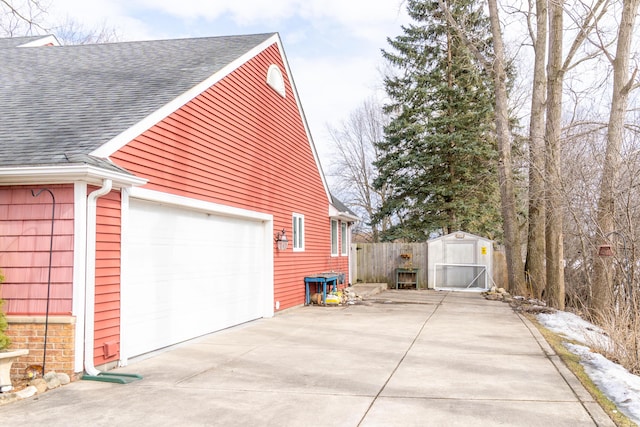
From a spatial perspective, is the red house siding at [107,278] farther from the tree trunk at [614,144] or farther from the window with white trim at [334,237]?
the window with white trim at [334,237]

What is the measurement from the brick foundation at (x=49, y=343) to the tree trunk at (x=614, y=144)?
949 cm

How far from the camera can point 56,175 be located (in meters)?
5.82

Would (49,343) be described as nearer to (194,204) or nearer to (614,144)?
(194,204)

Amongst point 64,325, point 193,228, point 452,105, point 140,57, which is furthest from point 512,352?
point 452,105

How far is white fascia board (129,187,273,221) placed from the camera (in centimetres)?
720

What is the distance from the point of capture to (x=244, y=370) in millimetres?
6457

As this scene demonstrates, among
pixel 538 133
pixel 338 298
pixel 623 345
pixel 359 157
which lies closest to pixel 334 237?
pixel 338 298

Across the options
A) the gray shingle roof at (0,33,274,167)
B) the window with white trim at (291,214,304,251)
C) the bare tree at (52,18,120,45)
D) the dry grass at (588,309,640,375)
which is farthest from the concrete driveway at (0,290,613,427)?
the bare tree at (52,18,120,45)

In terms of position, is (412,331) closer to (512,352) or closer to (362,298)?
(512,352)

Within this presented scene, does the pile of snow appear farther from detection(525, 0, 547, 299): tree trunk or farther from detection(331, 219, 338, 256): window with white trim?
detection(331, 219, 338, 256): window with white trim

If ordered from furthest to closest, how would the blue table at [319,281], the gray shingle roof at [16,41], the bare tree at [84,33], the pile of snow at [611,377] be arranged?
the bare tree at [84,33] → the blue table at [319,281] → the gray shingle roof at [16,41] → the pile of snow at [611,377]

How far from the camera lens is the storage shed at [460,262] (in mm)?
19297

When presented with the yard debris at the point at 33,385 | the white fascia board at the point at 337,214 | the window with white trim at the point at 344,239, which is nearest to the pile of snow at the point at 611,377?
the yard debris at the point at 33,385

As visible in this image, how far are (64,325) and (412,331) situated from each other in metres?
5.63
